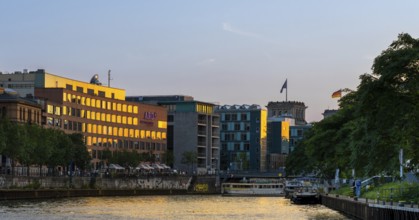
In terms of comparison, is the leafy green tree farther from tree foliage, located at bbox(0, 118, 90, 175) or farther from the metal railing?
tree foliage, located at bbox(0, 118, 90, 175)

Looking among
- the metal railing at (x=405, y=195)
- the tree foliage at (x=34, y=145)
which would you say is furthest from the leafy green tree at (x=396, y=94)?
the tree foliage at (x=34, y=145)

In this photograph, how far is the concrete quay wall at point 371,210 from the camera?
224ft

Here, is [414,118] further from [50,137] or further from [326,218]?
[50,137]

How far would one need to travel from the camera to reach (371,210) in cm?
8288

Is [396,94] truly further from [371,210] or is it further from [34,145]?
[34,145]

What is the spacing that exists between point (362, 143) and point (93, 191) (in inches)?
4706

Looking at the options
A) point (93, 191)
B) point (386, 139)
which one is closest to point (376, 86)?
point (386, 139)

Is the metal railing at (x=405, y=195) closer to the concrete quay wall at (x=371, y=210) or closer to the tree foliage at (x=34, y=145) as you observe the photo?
the concrete quay wall at (x=371, y=210)

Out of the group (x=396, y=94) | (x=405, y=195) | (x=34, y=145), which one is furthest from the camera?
(x=34, y=145)

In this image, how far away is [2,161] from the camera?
198000 mm

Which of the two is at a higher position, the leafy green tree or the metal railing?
the leafy green tree

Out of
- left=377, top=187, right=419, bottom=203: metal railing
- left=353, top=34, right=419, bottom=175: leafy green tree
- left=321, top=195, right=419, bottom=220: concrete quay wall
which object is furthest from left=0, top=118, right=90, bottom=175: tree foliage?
left=353, top=34, right=419, bottom=175: leafy green tree

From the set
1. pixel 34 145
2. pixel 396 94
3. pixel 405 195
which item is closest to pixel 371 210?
pixel 405 195

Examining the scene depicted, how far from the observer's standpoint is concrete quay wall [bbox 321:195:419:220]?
68125 millimetres
